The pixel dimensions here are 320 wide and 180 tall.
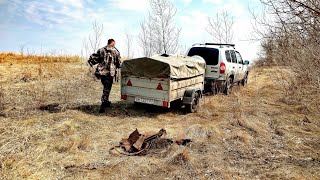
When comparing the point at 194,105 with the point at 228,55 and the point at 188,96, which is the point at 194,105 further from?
the point at 228,55

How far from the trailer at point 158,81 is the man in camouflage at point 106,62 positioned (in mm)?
324

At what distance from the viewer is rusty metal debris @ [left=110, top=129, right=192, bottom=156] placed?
6383 millimetres

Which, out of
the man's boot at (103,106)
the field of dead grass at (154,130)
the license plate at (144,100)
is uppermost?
the license plate at (144,100)

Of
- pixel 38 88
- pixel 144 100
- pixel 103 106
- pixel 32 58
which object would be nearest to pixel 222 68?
pixel 144 100

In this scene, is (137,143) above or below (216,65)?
below

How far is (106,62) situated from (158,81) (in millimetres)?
1667

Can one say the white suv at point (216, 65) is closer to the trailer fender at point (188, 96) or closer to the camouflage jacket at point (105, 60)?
the trailer fender at point (188, 96)

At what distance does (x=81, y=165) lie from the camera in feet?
18.2

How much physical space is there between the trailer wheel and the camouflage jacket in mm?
2499

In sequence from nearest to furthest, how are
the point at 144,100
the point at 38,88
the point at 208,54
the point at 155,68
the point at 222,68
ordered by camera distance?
the point at 155,68
the point at 144,100
the point at 38,88
the point at 222,68
the point at 208,54

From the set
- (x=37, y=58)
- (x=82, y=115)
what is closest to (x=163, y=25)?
(x=37, y=58)

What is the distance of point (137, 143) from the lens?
650 cm

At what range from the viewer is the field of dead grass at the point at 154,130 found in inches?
212

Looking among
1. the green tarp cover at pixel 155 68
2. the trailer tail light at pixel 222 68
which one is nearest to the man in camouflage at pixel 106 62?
the green tarp cover at pixel 155 68
